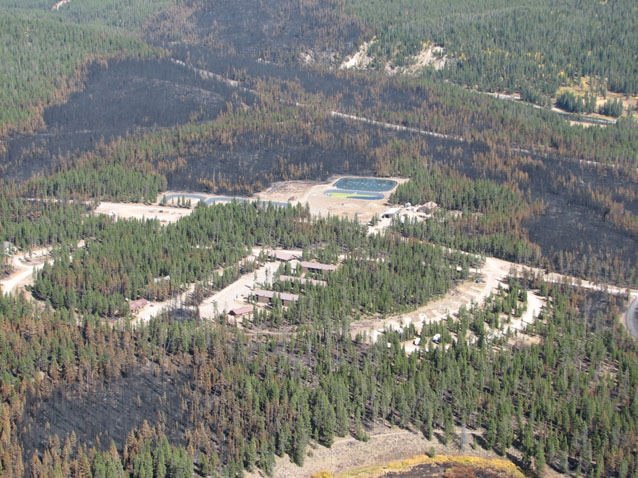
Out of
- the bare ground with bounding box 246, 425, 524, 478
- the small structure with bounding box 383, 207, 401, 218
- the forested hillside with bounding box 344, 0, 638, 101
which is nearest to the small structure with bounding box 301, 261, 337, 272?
the small structure with bounding box 383, 207, 401, 218

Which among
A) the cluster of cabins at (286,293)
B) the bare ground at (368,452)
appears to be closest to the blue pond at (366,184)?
the cluster of cabins at (286,293)

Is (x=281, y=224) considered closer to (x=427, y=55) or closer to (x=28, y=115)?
(x=28, y=115)

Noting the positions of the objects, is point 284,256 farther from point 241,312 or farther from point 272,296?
point 241,312

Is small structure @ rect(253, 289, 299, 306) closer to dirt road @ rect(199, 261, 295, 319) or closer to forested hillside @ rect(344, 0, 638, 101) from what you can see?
dirt road @ rect(199, 261, 295, 319)

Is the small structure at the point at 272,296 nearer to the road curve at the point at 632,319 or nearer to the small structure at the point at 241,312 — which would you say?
the small structure at the point at 241,312

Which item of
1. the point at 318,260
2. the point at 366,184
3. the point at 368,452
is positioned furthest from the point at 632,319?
the point at 366,184

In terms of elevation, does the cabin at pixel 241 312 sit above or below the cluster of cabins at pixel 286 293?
below

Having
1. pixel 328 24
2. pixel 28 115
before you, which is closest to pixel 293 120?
pixel 28 115
